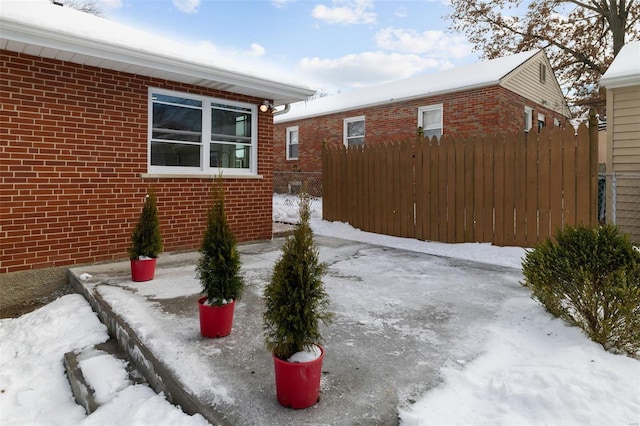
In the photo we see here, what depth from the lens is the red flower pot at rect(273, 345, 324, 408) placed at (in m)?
2.04

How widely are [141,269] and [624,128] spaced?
934cm

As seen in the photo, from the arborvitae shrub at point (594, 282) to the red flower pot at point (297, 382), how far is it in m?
2.26

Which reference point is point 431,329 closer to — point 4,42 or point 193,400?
point 193,400

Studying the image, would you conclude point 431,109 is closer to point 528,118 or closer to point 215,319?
point 528,118

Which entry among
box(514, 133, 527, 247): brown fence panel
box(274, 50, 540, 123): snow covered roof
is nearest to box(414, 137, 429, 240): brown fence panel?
box(514, 133, 527, 247): brown fence panel

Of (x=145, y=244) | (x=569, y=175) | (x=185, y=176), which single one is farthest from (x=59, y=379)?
(x=569, y=175)

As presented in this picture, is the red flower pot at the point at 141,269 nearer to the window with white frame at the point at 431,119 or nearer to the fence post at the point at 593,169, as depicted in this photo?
the fence post at the point at 593,169

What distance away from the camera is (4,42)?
13.9ft

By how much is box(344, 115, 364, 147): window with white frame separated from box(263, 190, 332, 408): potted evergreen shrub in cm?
1341

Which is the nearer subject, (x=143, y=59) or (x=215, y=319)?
(x=215, y=319)

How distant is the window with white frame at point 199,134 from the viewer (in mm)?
5969

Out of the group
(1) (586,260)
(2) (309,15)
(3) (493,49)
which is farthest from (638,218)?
(3) (493,49)

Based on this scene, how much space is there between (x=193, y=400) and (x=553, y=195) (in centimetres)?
618

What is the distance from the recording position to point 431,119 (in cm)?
1344
